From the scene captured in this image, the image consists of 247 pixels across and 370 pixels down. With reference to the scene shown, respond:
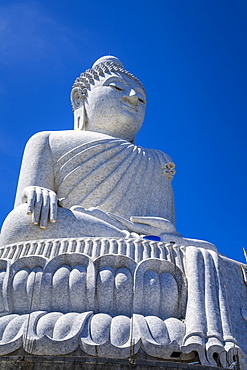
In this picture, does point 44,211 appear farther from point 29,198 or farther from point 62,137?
point 62,137

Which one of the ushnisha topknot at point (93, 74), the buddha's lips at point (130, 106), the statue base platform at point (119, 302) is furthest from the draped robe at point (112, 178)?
the statue base platform at point (119, 302)

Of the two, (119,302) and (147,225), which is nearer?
(119,302)

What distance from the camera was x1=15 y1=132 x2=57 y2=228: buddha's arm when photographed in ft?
21.9

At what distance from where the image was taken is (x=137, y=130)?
10023 millimetres

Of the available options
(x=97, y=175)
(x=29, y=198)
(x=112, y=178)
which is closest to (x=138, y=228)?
(x=112, y=178)

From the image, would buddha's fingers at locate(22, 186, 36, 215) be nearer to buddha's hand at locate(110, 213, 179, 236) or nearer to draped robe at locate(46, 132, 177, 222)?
draped robe at locate(46, 132, 177, 222)


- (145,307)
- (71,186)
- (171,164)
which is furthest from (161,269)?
(171,164)

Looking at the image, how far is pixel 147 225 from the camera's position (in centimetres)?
764

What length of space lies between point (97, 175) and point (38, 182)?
3.21ft

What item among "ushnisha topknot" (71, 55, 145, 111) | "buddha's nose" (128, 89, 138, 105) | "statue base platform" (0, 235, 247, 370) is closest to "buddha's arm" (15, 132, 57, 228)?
"statue base platform" (0, 235, 247, 370)

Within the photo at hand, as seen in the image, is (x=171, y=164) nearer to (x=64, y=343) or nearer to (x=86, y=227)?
(x=86, y=227)

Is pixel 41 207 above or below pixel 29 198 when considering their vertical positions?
below

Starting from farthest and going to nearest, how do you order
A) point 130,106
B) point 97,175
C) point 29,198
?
point 130,106
point 97,175
point 29,198

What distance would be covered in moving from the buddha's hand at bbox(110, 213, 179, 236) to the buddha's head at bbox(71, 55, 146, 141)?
247 cm
